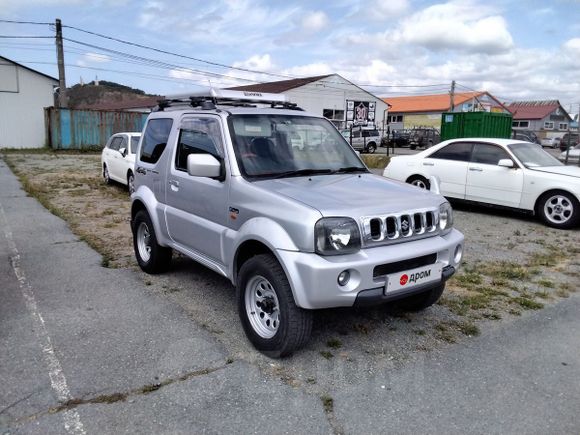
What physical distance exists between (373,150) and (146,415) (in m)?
33.0

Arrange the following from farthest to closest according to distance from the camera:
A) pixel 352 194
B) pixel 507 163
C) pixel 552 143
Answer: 1. pixel 552 143
2. pixel 507 163
3. pixel 352 194

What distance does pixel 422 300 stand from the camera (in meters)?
4.55

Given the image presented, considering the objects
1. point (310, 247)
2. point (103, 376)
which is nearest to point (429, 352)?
point (310, 247)

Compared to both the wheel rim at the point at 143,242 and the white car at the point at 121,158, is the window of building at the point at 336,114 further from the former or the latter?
the wheel rim at the point at 143,242

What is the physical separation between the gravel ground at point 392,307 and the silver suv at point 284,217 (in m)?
0.26

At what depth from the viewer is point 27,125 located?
29516 millimetres

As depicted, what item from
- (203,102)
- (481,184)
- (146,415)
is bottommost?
(146,415)

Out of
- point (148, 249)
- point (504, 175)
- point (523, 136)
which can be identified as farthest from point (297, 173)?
point (523, 136)

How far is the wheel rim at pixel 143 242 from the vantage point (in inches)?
225

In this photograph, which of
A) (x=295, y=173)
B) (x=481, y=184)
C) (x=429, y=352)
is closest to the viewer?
(x=429, y=352)

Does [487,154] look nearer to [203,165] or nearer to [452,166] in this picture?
[452,166]

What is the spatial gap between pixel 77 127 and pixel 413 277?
2859 centimetres

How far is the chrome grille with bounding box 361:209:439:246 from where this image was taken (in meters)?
3.47

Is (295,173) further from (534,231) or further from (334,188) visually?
(534,231)
